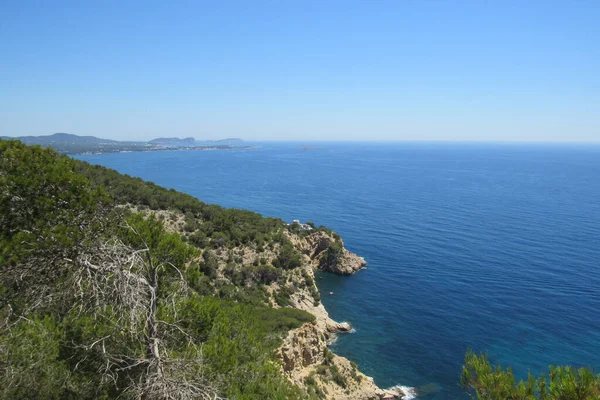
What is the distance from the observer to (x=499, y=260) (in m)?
38.5

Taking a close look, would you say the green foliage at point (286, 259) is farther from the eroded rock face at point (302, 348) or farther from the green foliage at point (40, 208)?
the green foliage at point (40, 208)

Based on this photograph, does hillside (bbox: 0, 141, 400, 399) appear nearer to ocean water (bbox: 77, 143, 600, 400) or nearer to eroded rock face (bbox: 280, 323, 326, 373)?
eroded rock face (bbox: 280, 323, 326, 373)

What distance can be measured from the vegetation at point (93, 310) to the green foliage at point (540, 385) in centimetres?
479

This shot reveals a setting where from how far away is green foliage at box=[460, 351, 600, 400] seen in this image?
703cm

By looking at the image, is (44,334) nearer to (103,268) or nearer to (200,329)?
(103,268)

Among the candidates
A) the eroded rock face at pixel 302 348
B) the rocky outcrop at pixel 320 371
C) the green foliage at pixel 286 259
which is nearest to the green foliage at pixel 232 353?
the eroded rock face at pixel 302 348

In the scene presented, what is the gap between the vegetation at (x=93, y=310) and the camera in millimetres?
6535

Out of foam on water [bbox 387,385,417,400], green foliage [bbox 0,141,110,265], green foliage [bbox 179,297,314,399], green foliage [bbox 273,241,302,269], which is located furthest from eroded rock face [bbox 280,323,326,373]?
green foliage [bbox 0,141,110,265]

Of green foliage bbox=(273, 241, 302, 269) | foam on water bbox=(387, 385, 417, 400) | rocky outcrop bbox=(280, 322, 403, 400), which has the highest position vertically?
green foliage bbox=(273, 241, 302, 269)

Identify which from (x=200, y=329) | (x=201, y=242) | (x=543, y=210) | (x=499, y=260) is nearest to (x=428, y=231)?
(x=499, y=260)

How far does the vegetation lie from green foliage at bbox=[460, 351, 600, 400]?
479 cm

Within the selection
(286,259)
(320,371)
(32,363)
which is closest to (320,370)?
(320,371)

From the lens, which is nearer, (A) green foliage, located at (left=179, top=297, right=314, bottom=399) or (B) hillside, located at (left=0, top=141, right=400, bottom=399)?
→ (B) hillside, located at (left=0, top=141, right=400, bottom=399)

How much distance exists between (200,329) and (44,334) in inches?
138
